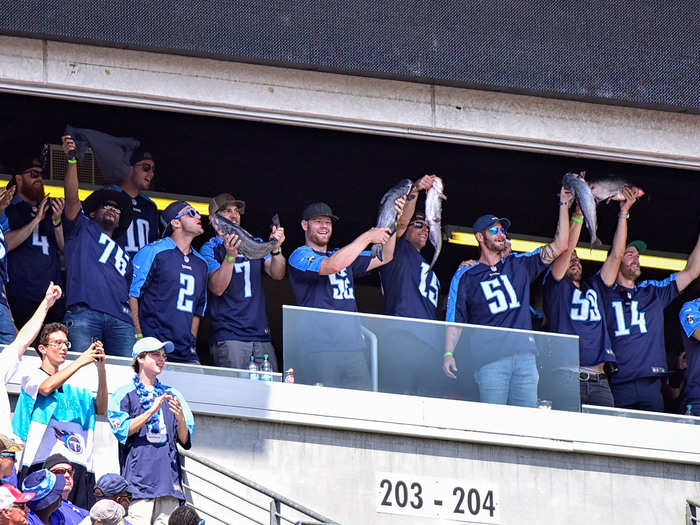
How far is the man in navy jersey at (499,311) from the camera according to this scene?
12180mm

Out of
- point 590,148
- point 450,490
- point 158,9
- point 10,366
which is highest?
point 158,9

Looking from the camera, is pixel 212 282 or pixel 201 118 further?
pixel 201 118

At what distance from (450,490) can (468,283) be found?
181 centimetres

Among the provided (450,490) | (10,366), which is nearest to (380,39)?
(450,490)

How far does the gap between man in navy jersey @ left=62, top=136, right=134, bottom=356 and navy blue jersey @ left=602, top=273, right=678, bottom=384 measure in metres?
4.04

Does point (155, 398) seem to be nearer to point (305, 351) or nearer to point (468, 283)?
point (305, 351)

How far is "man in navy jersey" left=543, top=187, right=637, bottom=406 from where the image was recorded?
1305 centimetres

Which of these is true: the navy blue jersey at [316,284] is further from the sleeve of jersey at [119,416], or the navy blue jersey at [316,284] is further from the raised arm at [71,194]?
the sleeve of jersey at [119,416]

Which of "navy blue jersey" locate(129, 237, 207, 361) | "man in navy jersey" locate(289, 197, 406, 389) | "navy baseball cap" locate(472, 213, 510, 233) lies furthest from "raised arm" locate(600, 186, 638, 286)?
"navy blue jersey" locate(129, 237, 207, 361)

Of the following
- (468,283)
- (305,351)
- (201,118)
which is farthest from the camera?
(201,118)

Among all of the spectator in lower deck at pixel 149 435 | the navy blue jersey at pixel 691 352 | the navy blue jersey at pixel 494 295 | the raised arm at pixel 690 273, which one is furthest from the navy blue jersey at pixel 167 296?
the raised arm at pixel 690 273

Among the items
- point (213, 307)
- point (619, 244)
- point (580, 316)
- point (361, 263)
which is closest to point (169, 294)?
point (213, 307)

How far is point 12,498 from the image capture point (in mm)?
8070

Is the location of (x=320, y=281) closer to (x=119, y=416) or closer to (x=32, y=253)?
(x=32, y=253)
